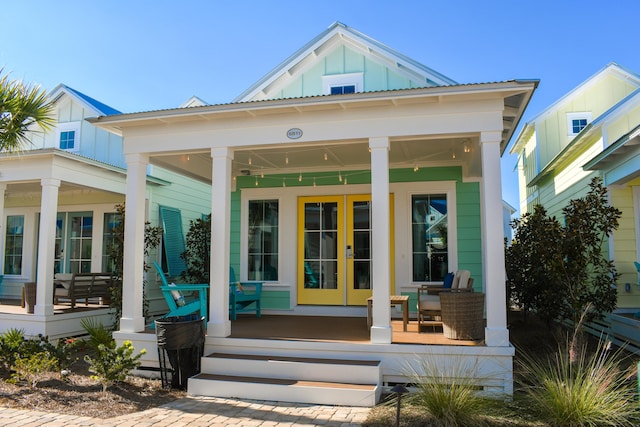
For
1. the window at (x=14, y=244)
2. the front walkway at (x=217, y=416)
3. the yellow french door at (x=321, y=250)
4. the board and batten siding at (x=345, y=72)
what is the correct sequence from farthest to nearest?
1. the window at (x=14, y=244)
2. the board and batten siding at (x=345, y=72)
3. the yellow french door at (x=321, y=250)
4. the front walkway at (x=217, y=416)

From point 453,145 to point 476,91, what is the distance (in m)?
1.86

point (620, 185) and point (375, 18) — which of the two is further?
point (375, 18)

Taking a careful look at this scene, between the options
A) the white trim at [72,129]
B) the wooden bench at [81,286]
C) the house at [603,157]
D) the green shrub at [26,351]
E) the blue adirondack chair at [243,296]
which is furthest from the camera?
the white trim at [72,129]

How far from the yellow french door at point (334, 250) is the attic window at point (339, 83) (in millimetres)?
2124

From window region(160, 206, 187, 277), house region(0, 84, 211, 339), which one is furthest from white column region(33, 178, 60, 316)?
window region(160, 206, 187, 277)

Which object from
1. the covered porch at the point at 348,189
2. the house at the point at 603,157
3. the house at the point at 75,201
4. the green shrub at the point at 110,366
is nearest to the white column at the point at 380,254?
the covered porch at the point at 348,189

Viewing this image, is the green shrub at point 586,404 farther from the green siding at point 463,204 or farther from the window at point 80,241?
the window at point 80,241

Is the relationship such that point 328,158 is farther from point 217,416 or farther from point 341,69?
point 217,416

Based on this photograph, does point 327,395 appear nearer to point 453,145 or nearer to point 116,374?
point 116,374

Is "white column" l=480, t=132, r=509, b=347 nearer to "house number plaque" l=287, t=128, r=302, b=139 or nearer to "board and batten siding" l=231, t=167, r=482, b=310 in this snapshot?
"house number plaque" l=287, t=128, r=302, b=139

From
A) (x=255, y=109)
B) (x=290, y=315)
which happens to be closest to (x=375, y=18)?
(x=255, y=109)

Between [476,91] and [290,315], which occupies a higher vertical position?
[476,91]

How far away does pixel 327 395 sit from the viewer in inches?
192

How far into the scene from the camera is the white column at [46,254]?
26.0ft
